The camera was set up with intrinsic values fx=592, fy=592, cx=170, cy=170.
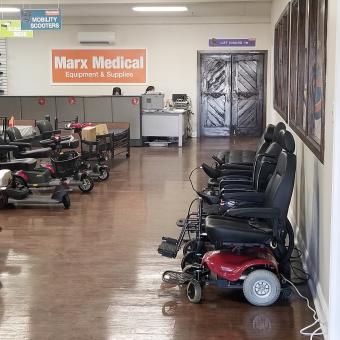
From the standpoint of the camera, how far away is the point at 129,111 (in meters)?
13.6

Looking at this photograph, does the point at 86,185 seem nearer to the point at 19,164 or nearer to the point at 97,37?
the point at 19,164

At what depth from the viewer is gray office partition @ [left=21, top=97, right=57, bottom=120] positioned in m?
13.7

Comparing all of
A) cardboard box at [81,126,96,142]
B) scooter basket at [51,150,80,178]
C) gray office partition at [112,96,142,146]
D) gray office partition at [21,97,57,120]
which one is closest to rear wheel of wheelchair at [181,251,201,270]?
scooter basket at [51,150,80,178]

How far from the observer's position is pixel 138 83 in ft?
50.6

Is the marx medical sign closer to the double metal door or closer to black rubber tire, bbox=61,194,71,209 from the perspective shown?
black rubber tire, bbox=61,194,71,209

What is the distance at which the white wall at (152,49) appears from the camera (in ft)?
49.4

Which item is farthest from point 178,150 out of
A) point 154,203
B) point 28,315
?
point 28,315

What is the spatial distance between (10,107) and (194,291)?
35.3ft

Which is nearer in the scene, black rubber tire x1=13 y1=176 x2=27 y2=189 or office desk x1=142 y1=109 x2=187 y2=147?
black rubber tire x1=13 y1=176 x2=27 y2=189

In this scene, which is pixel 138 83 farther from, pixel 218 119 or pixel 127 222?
pixel 127 222

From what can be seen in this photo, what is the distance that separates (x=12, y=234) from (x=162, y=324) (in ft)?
9.06

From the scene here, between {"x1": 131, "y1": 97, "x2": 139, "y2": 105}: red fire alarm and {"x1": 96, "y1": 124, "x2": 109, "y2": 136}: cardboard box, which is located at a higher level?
{"x1": 131, "y1": 97, "x2": 139, "y2": 105}: red fire alarm

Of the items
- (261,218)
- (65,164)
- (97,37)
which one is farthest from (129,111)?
(261,218)

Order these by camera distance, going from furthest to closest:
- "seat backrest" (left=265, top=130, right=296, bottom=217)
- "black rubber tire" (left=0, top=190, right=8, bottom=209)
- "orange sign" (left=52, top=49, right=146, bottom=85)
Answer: "orange sign" (left=52, top=49, right=146, bottom=85) → "black rubber tire" (left=0, top=190, right=8, bottom=209) → "seat backrest" (left=265, top=130, right=296, bottom=217)
